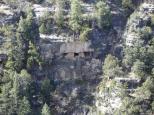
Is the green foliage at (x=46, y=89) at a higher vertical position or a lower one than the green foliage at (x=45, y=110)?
higher

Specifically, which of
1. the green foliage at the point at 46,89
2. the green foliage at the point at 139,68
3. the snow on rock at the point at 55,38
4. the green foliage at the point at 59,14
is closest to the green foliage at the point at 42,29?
the snow on rock at the point at 55,38

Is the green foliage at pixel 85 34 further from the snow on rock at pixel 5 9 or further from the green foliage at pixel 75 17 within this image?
the snow on rock at pixel 5 9

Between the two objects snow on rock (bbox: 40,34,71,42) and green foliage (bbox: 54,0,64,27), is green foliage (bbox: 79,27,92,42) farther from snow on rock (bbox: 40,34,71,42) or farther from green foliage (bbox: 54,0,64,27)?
green foliage (bbox: 54,0,64,27)

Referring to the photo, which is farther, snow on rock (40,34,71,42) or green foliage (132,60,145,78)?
snow on rock (40,34,71,42)

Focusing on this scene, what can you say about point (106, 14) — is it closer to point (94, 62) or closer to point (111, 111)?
point (94, 62)

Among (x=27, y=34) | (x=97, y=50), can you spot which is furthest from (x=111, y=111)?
(x=27, y=34)

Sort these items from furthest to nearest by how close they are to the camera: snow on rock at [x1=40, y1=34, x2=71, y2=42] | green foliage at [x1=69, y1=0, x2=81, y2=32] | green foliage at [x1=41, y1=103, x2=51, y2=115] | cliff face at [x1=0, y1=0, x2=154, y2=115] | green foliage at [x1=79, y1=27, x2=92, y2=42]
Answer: snow on rock at [x1=40, y1=34, x2=71, y2=42] < green foliage at [x1=69, y1=0, x2=81, y2=32] < green foliage at [x1=79, y1=27, x2=92, y2=42] < cliff face at [x1=0, y1=0, x2=154, y2=115] < green foliage at [x1=41, y1=103, x2=51, y2=115]

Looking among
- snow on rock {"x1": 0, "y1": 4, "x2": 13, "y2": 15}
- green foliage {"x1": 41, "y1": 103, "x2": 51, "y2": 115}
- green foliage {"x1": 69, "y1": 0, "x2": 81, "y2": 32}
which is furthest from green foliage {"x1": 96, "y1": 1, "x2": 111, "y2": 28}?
green foliage {"x1": 41, "y1": 103, "x2": 51, "y2": 115}

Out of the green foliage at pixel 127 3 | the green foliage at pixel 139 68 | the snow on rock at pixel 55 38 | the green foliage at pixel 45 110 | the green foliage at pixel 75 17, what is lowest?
the green foliage at pixel 45 110
